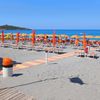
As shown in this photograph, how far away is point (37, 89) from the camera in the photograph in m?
8.48

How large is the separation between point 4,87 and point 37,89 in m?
1.19

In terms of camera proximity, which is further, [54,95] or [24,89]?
[24,89]

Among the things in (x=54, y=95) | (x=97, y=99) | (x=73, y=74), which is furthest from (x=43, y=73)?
(x=97, y=99)

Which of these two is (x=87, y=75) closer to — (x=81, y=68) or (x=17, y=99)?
(x=81, y=68)

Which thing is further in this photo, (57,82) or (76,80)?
(76,80)

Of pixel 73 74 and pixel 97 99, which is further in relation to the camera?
pixel 73 74

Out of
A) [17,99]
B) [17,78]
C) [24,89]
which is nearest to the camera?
[17,99]

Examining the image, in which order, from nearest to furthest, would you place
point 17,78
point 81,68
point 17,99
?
point 17,99
point 17,78
point 81,68

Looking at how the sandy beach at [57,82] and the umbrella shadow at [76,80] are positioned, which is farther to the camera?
the umbrella shadow at [76,80]

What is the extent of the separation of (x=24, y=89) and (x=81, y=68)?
5091mm

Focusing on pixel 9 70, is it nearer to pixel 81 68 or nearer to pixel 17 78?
pixel 17 78

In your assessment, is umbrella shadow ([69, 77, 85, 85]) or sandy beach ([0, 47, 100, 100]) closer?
sandy beach ([0, 47, 100, 100])

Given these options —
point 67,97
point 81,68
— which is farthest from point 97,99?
point 81,68

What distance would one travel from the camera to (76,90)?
8453 millimetres
